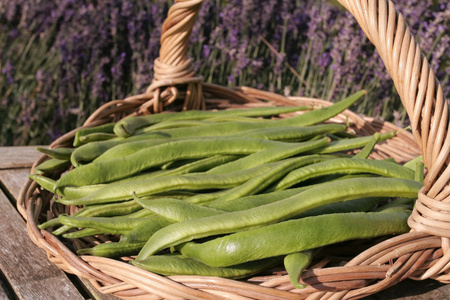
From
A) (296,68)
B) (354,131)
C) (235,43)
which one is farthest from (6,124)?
(354,131)

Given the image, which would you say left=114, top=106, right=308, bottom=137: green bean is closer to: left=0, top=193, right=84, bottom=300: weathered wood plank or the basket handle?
left=0, top=193, right=84, bottom=300: weathered wood plank

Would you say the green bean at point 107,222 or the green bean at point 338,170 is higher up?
the green bean at point 338,170

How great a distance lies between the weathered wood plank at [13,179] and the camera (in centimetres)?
149

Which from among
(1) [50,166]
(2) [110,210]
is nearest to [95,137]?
(1) [50,166]

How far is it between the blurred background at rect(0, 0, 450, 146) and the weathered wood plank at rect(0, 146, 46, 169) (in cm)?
56

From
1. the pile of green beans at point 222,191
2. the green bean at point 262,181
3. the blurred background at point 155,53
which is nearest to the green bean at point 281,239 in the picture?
the pile of green beans at point 222,191

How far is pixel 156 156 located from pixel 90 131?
1.07 feet

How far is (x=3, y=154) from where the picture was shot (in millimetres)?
1744

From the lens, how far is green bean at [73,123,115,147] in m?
1.44

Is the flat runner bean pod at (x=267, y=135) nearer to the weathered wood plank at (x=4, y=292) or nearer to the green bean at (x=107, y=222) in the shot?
the green bean at (x=107, y=222)

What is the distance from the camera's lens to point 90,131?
4.99ft

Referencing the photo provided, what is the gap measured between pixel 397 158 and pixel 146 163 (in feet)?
2.81

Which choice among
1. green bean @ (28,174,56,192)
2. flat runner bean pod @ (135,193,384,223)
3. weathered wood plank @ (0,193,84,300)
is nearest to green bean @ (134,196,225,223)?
flat runner bean pod @ (135,193,384,223)

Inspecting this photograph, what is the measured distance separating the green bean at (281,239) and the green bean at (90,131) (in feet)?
2.02
